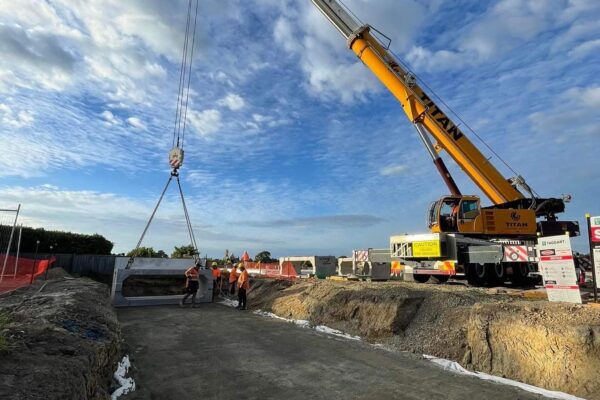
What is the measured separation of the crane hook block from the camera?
1396 centimetres

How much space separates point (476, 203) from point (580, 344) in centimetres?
950

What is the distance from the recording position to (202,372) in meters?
6.35

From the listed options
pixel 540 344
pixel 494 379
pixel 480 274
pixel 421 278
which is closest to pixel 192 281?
pixel 421 278

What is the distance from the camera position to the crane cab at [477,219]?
48.4 feet

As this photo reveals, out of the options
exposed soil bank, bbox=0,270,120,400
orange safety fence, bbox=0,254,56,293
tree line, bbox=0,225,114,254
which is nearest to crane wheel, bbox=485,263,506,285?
exposed soil bank, bbox=0,270,120,400

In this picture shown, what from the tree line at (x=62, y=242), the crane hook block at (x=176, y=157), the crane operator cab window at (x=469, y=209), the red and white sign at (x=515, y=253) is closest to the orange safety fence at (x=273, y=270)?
the crane hook block at (x=176, y=157)

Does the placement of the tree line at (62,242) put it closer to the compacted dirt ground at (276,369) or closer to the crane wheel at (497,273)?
the compacted dirt ground at (276,369)

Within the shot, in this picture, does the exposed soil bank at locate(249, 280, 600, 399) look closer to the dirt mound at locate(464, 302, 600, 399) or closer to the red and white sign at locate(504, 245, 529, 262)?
Answer: the dirt mound at locate(464, 302, 600, 399)

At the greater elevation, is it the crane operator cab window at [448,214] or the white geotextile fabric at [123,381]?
the crane operator cab window at [448,214]

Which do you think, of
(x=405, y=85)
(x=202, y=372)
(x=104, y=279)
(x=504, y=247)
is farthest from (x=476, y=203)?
(x=104, y=279)

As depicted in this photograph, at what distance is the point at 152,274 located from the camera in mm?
15211

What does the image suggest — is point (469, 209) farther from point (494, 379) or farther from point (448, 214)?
point (494, 379)

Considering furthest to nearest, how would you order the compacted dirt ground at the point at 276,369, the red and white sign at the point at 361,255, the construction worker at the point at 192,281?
the red and white sign at the point at 361,255 → the construction worker at the point at 192,281 → the compacted dirt ground at the point at 276,369

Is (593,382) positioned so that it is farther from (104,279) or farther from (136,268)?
(104,279)
